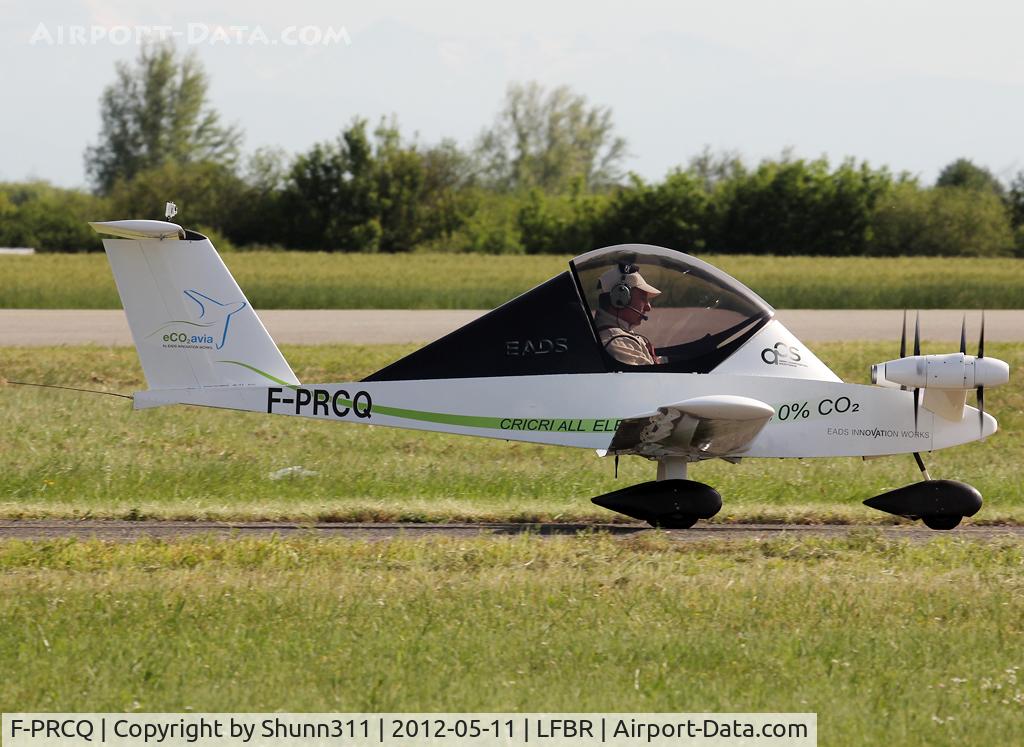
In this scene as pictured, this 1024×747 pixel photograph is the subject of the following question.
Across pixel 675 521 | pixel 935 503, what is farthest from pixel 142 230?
pixel 935 503

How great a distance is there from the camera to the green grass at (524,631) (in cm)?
573

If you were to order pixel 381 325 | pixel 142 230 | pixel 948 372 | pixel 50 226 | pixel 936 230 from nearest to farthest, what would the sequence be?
pixel 948 372 < pixel 142 230 < pixel 381 325 < pixel 936 230 < pixel 50 226

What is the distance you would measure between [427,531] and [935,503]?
3837 millimetres

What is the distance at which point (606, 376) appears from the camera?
9.67 meters

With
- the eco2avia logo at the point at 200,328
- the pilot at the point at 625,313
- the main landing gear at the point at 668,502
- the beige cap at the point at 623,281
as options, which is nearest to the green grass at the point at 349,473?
the main landing gear at the point at 668,502

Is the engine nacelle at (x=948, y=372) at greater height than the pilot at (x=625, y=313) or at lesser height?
lesser

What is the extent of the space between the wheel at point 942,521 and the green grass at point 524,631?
45.0 inches

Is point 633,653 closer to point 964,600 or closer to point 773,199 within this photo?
point 964,600

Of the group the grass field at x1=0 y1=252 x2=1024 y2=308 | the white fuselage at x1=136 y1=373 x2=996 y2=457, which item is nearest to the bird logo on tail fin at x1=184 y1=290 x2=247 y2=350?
the white fuselage at x1=136 y1=373 x2=996 y2=457

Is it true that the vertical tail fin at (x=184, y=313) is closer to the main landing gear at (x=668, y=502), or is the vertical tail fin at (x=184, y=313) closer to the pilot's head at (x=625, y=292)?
the pilot's head at (x=625, y=292)

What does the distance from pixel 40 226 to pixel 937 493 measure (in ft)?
211

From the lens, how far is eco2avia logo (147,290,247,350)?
985 centimetres

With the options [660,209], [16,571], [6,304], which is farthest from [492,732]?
[660,209]
